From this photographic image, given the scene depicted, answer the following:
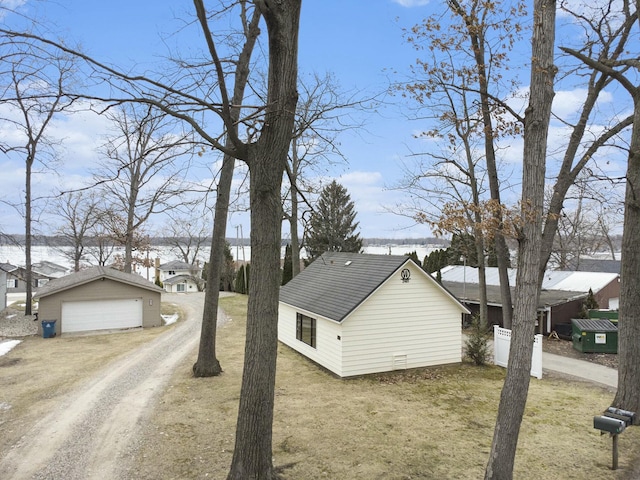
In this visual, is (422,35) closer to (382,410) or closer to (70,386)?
(382,410)

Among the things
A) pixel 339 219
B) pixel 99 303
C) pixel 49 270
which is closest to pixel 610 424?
pixel 99 303

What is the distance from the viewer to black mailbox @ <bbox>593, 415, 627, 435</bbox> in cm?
620

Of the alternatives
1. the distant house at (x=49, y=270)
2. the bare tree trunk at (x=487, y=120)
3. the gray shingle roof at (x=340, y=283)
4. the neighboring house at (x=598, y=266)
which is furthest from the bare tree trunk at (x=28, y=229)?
the neighboring house at (x=598, y=266)

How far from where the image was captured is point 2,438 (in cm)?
731

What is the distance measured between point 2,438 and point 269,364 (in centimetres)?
575

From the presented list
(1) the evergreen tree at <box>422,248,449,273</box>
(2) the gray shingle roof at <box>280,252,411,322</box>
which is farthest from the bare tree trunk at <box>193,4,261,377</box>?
(1) the evergreen tree at <box>422,248,449,273</box>

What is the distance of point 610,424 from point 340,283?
8843mm

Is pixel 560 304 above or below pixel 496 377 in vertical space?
above

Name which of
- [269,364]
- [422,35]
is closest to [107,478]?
[269,364]

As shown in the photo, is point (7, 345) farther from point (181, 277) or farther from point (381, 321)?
point (181, 277)

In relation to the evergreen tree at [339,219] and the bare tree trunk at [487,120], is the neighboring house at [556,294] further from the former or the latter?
the evergreen tree at [339,219]

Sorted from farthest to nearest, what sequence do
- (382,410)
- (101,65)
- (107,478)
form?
(382,410) < (107,478) < (101,65)

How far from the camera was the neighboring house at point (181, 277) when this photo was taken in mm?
50994

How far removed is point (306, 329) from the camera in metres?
14.4
